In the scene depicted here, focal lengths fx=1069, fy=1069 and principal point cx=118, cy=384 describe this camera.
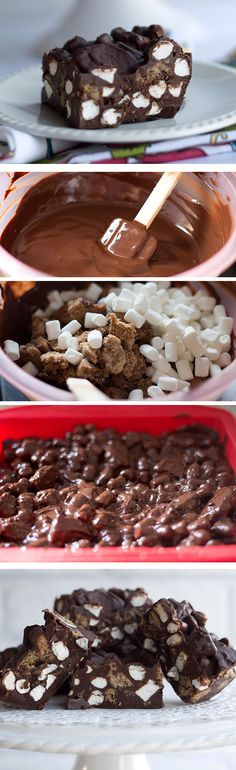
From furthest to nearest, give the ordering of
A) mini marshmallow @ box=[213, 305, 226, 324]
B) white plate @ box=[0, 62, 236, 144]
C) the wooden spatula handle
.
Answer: mini marshmallow @ box=[213, 305, 226, 324], the wooden spatula handle, white plate @ box=[0, 62, 236, 144]

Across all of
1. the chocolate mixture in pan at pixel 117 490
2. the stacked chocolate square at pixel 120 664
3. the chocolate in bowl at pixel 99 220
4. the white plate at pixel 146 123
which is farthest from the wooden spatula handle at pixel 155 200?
the stacked chocolate square at pixel 120 664

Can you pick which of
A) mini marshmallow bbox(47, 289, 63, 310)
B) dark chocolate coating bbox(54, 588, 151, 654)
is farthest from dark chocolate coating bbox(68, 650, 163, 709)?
mini marshmallow bbox(47, 289, 63, 310)

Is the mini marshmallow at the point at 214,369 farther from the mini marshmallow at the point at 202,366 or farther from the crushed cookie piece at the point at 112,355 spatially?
the crushed cookie piece at the point at 112,355

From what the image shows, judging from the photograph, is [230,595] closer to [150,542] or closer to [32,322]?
[150,542]

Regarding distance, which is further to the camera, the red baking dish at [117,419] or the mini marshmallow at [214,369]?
the red baking dish at [117,419]

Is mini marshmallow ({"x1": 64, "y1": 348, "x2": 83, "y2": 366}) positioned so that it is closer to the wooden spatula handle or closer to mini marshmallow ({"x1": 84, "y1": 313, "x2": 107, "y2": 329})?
mini marshmallow ({"x1": 84, "y1": 313, "x2": 107, "y2": 329})

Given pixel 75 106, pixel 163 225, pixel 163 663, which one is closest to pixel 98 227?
pixel 163 225
